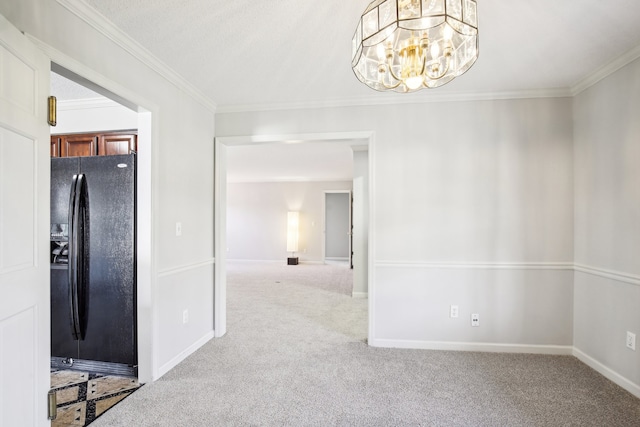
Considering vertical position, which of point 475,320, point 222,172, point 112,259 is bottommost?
point 475,320

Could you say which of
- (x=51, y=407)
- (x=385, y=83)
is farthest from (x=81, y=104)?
(x=385, y=83)

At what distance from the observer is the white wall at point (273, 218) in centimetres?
914

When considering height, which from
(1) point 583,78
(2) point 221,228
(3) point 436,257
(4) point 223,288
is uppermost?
(1) point 583,78

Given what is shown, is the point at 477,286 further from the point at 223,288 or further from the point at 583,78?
the point at 223,288

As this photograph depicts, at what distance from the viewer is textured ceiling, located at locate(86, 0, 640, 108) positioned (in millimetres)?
1792

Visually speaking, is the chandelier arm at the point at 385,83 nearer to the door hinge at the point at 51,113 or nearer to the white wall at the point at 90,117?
the door hinge at the point at 51,113

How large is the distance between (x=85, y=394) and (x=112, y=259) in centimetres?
95

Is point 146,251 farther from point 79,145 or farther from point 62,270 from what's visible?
point 79,145

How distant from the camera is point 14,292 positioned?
1312 mm

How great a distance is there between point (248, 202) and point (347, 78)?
23.4 feet

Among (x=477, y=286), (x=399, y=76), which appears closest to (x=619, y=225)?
(x=477, y=286)

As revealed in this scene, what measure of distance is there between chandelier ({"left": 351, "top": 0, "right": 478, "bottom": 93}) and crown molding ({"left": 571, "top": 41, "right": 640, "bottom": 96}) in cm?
163

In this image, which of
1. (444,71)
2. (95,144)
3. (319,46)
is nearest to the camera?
(444,71)

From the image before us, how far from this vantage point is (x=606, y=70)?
2451 mm
